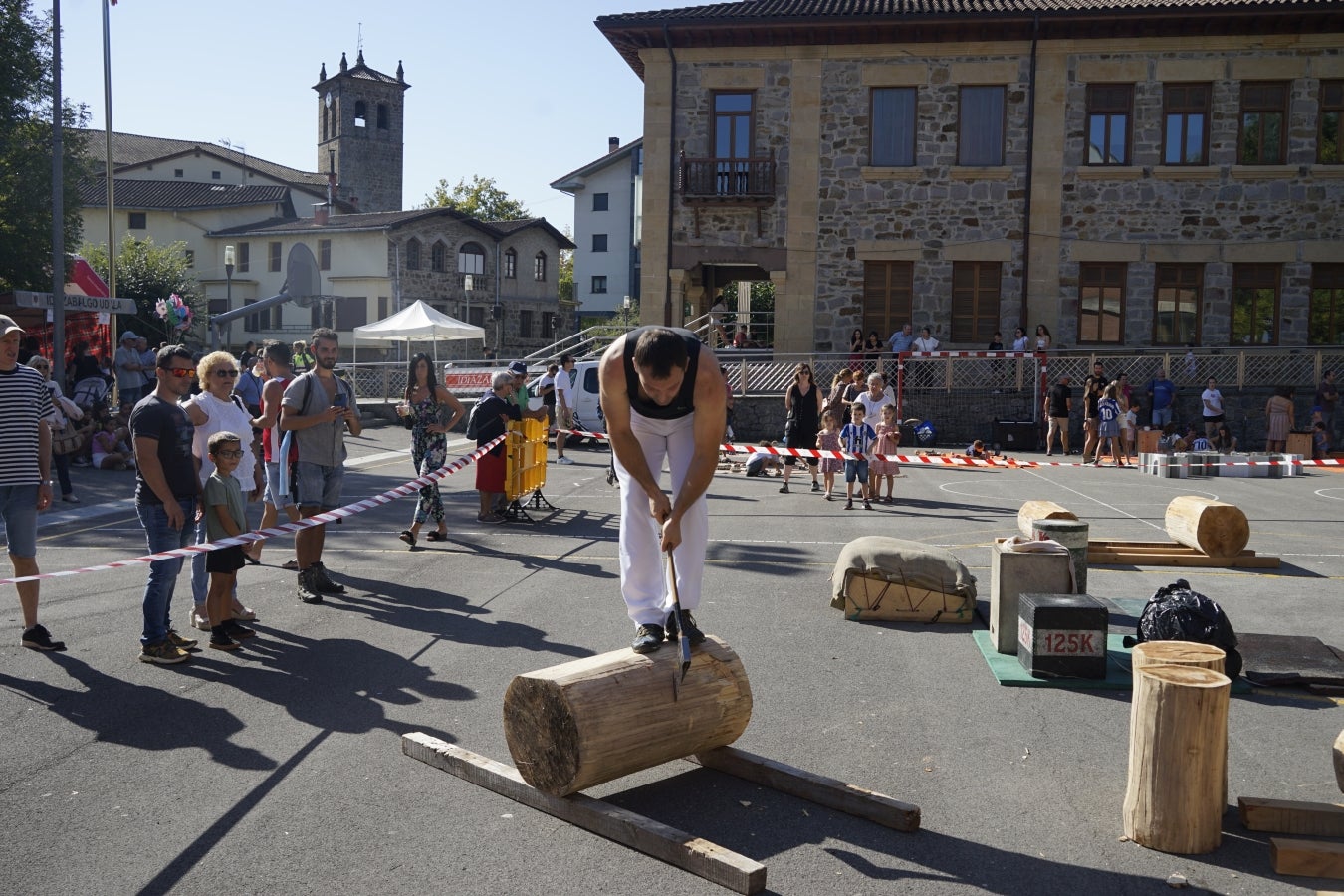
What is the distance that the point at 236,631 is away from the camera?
782cm

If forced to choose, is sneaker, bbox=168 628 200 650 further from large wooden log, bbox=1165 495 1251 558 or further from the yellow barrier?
large wooden log, bbox=1165 495 1251 558

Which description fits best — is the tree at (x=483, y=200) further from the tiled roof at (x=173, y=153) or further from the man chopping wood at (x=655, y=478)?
the man chopping wood at (x=655, y=478)

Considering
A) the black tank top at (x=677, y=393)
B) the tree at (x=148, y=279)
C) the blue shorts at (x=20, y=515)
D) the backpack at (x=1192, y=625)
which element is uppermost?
the tree at (x=148, y=279)

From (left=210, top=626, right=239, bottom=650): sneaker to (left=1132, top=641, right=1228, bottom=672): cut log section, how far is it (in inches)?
221

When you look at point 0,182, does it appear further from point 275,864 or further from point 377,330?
point 275,864

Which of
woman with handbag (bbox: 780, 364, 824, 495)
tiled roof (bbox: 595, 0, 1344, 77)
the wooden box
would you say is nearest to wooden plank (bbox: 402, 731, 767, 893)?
the wooden box

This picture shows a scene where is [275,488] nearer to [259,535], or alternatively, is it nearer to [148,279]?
[259,535]

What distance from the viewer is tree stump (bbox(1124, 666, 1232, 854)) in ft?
15.4

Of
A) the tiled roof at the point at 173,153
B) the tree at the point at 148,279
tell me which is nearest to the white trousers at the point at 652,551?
the tree at the point at 148,279

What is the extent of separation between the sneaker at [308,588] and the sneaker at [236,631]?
4.22 ft

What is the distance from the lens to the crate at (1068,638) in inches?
279

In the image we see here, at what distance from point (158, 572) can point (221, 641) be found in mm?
712

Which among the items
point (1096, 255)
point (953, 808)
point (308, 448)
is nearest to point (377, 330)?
point (1096, 255)

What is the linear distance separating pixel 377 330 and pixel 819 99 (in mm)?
13028
